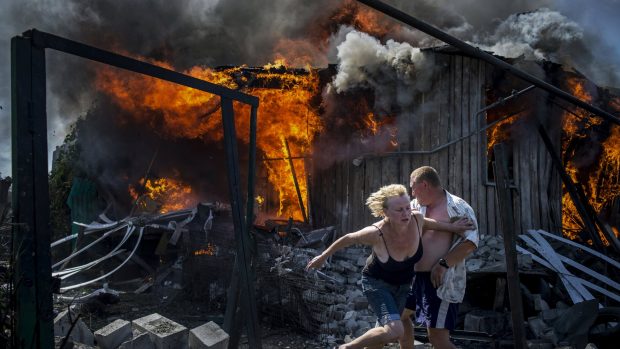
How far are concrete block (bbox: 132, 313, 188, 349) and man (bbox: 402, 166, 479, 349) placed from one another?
2499 millimetres

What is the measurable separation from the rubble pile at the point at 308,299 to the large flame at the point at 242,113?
212 inches

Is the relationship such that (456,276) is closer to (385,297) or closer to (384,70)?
(385,297)

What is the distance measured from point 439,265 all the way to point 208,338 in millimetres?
2489

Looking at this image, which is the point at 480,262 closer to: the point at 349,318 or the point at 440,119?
the point at 349,318

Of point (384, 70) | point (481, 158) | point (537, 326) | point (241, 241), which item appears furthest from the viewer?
point (384, 70)

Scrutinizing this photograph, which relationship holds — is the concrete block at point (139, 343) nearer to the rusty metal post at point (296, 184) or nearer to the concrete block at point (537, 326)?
the concrete block at point (537, 326)

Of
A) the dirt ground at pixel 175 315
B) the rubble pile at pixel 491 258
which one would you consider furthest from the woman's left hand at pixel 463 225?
the rubble pile at pixel 491 258

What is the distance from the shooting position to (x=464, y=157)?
10.3 meters

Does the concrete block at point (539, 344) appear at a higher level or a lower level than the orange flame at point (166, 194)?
lower

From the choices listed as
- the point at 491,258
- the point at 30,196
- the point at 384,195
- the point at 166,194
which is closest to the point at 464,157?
the point at 491,258

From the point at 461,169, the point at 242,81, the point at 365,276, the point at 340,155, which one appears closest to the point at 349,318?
the point at 365,276

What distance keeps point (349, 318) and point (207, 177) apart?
979cm

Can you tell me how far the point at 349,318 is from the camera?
696 centimetres

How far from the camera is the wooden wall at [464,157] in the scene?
1024 cm
